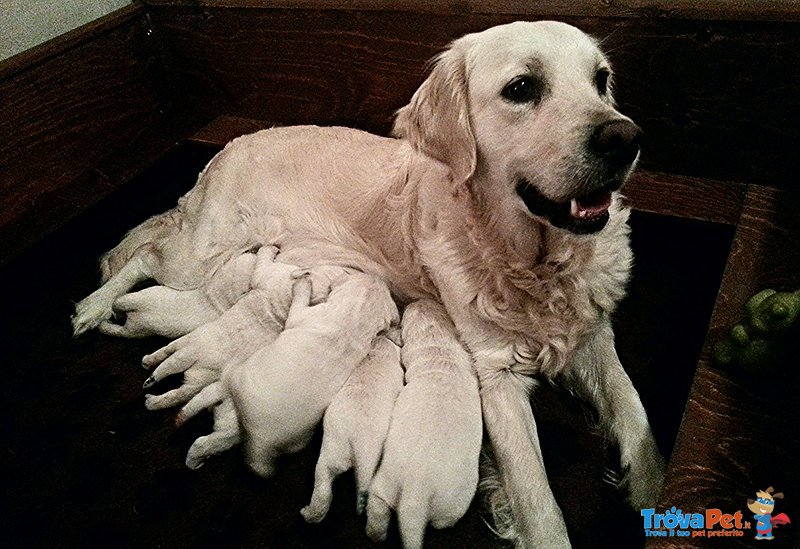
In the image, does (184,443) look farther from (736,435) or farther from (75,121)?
(75,121)

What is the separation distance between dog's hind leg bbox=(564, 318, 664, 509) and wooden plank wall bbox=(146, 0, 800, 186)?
2.27 ft

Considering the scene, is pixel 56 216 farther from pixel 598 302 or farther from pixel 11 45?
pixel 598 302

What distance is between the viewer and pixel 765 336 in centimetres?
103

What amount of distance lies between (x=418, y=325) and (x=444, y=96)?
526 mm

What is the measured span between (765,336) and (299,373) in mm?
876

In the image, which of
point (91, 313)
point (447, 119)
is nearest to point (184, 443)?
point (91, 313)

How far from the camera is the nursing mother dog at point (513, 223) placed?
1.11m

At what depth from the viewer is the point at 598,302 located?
4.37ft

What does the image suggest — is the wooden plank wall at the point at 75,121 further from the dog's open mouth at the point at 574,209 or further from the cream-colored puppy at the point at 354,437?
the dog's open mouth at the point at 574,209

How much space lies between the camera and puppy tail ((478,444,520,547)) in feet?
3.78

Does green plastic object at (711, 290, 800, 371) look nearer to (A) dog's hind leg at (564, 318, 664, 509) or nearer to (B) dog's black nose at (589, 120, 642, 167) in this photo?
(A) dog's hind leg at (564, 318, 664, 509)

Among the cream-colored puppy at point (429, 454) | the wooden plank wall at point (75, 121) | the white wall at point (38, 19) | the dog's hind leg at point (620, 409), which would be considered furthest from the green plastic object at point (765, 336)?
the white wall at point (38, 19)

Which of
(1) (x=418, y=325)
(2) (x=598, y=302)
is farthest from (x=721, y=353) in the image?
(1) (x=418, y=325)

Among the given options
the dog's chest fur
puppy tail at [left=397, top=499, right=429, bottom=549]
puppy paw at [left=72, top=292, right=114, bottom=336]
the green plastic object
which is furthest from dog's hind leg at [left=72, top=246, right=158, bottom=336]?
the green plastic object
